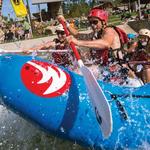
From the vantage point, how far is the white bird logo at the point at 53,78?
15.3 feet

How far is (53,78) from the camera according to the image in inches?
185

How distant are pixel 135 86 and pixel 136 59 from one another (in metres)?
0.43

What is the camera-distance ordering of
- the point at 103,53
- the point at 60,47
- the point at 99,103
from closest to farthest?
the point at 99,103 < the point at 103,53 < the point at 60,47

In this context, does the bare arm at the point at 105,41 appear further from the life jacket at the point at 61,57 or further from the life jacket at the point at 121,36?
the life jacket at the point at 61,57

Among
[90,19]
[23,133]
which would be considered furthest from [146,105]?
[23,133]

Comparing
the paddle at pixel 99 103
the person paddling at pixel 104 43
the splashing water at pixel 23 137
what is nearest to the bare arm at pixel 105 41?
the person paddling at pixel 104 43

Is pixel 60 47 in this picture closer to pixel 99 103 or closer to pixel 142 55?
pixel 142 55

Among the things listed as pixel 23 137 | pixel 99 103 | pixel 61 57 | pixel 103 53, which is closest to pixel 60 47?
pixel 61 57

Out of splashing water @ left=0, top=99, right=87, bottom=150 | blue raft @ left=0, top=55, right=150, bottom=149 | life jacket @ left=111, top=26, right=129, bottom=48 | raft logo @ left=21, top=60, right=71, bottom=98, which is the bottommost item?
splashing water @ left=0, top=99, right=87, bottom=150

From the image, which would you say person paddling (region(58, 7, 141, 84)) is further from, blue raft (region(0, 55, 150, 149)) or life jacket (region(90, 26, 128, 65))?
blue raft (region(0, 55, 150, 149))

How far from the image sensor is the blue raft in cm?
463

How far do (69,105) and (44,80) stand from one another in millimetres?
365

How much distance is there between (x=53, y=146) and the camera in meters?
5.57

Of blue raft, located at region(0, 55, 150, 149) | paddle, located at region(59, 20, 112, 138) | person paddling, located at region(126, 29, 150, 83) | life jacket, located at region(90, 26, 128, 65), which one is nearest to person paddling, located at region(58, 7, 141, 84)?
life jacket, located at region(90, 26, 128, 65)
